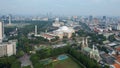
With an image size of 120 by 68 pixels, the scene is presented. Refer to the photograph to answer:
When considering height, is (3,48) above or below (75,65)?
above

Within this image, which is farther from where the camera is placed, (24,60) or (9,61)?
(24,60)

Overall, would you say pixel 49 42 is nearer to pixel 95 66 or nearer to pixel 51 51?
pixel 51 51

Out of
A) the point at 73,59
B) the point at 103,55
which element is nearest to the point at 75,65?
the point at 73,59

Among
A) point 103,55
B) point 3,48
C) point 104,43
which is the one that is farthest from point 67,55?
point 104,43

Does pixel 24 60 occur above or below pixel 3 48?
below

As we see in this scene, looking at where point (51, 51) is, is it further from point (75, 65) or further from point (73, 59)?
point (75, 65)

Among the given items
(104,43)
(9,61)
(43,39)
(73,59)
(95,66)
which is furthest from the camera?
(43,39)

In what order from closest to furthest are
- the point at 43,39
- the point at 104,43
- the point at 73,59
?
the point at 73,59 → the point at 104,43 → the point at 43,39

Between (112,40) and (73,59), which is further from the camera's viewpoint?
(112,40)

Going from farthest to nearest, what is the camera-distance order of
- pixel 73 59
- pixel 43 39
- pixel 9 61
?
pixel 43 39, pixel 73 59, pixel 9 61
